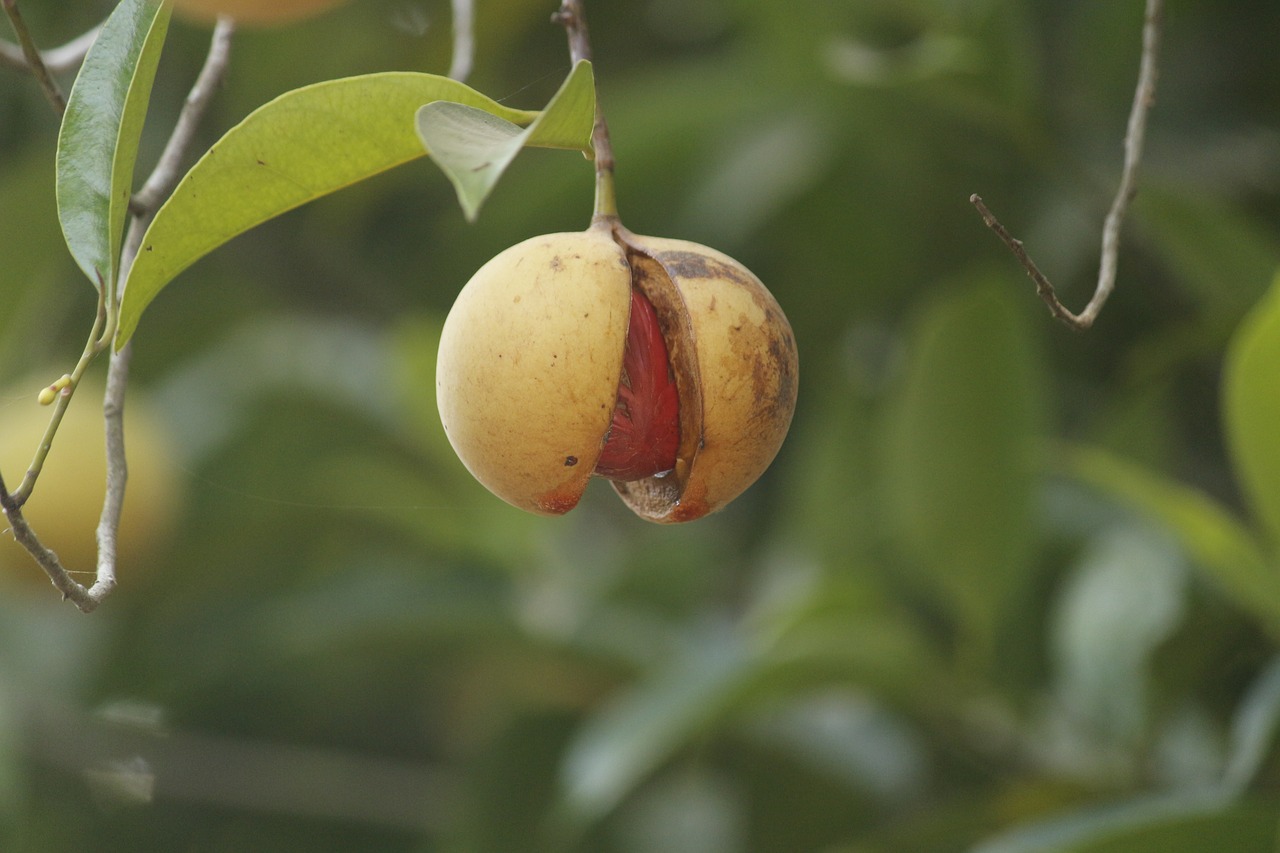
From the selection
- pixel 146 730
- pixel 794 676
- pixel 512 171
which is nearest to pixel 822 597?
pixel 794 676

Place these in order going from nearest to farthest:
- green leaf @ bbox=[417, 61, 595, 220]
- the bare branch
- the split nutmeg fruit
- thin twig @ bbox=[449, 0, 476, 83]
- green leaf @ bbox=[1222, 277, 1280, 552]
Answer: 1. green leaf @ bbox=[417, 61, 595, 220]
2. the split nutmeg fruit
3. the bare branch
4. thin twig @ bbox=[449, 0, 476, 83]
5. green leaf @ bbox=[1222, 277, 1280, 552]

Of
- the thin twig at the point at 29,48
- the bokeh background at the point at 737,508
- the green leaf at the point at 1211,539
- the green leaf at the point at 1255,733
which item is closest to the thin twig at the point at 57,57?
the thin twig at the point at 29,48

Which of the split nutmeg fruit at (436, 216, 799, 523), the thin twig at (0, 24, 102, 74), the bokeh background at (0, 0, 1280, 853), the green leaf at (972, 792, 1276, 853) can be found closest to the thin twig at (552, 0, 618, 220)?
the split nutmeg fruit at (436, 216, 799, 523)

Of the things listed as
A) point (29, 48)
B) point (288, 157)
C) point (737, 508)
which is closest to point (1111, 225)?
point (288, 157)

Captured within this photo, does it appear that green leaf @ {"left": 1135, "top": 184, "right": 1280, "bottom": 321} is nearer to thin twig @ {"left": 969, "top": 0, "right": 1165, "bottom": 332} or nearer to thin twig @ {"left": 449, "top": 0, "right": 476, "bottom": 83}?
thin twig @ {"left": 969, "top": 0, "right": 1165, "bottom": 332}

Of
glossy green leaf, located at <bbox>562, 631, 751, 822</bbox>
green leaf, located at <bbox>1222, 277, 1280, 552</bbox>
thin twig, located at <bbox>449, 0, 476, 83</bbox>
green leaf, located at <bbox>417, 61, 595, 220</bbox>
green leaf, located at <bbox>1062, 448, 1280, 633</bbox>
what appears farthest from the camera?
glossy green leaf, located at <bbox>562, 631, 751, 822</bbox>

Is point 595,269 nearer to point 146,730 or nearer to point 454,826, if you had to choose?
point 454,826
